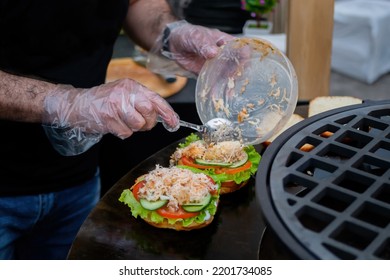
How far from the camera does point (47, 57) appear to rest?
214 centimetres

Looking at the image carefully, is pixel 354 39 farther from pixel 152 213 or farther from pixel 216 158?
pixel 152 213

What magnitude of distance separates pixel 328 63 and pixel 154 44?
1.65 metres

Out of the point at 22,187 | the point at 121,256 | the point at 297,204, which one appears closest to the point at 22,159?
the point at 22,187

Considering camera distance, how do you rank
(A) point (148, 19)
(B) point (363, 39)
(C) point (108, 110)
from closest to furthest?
(C) point (108, 110)
(A) point (148, 19)
(B) point (363, 39)

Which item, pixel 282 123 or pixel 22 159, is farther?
pixel 22 159

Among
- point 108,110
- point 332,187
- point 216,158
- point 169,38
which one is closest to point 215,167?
point 216,158

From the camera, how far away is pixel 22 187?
2.21 metres

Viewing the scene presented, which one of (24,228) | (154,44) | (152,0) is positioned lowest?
(24,228)

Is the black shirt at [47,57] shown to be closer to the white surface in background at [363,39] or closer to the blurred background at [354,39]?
the blurred background at [354,39]

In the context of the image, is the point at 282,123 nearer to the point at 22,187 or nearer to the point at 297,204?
the point at 297,204

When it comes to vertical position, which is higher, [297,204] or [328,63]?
[297,204]

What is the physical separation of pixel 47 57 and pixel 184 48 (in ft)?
2.09

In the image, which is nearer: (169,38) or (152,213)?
(152,213)
